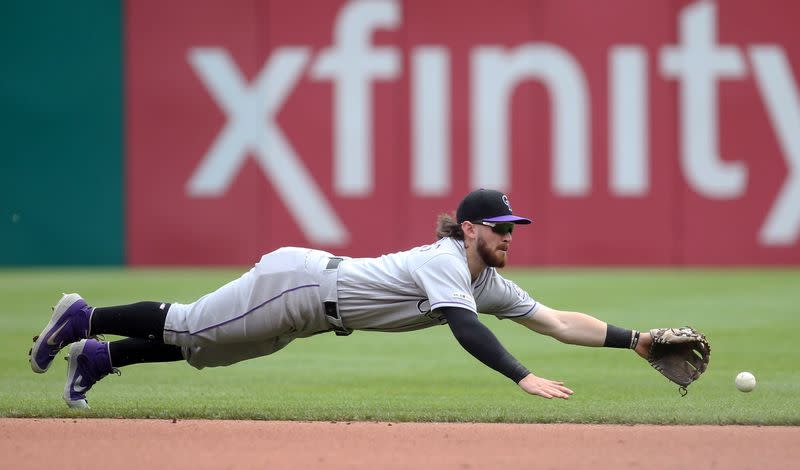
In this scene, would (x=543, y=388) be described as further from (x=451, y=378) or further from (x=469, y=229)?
(x=451, y=378)

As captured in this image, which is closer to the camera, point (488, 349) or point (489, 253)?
point (488, 349)

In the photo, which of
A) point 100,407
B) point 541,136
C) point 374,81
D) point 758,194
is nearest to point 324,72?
point 374,81

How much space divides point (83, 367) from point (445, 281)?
208 centimetres

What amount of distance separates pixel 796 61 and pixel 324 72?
23.1 ft

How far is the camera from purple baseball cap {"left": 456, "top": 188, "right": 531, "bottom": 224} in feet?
21.5

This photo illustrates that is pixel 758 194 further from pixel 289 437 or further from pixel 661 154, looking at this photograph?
pixel 289 437

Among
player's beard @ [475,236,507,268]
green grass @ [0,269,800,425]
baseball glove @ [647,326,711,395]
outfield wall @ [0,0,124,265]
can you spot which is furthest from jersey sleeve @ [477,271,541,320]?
outfield wall @ [0,0,124,265]

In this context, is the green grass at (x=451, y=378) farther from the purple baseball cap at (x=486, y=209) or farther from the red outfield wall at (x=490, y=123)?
the red outfield wall at (x=490, y=123)

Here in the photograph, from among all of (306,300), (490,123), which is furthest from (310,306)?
(490,123)

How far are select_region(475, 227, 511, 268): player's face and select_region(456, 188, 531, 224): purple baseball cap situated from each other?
0.23 feet

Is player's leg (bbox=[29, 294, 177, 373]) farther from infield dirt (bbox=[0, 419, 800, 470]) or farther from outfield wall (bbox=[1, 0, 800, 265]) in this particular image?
outfield wall (bbox=[1, 0, 800, 265])

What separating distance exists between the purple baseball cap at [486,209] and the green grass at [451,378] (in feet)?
3.64

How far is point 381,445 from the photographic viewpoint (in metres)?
6.18

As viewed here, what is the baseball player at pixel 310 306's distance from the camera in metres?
6.54
